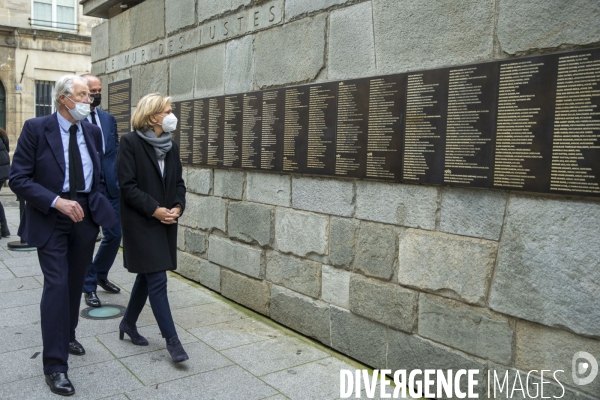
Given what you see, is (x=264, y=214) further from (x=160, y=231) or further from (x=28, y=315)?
(x=28, y=315)

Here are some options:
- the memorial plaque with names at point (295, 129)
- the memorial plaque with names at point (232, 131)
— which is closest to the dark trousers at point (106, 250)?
the memorial plaque with names at point (232, 131)

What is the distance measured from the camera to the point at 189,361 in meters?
4.04

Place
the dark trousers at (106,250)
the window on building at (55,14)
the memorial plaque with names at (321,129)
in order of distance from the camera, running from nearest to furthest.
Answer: the memorial plaque with names at (321,129), the dark trousers at (106,250), the window on building at (55,14)

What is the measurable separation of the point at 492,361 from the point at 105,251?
12.7 feet

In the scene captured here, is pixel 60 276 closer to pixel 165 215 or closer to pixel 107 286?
pixel 165 215

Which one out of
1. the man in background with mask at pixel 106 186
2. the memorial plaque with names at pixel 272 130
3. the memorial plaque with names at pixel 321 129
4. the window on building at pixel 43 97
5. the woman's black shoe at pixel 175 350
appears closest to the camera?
the woman's black shoe at pixel 175 350

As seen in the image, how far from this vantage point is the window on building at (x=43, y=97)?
2223 centimetres

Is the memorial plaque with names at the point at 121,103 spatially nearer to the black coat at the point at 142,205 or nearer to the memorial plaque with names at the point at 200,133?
the memorial plaque with names at the point at 200,133

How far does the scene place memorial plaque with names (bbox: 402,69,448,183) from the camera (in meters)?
3.44

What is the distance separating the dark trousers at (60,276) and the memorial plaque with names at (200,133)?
7.62ft

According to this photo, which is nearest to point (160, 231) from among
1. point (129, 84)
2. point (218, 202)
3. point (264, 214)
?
point (264, 214)

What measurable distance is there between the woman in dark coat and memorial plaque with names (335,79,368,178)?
122 cm

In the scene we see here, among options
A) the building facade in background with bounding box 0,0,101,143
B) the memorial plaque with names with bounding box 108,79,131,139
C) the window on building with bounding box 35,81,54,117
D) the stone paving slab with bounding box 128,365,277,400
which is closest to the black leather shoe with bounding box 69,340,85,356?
the stone paving slab with bounding box 128,365,277,400

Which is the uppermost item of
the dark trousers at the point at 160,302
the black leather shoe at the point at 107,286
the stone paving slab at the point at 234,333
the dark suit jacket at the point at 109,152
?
the dark suit jacket at the point at 109,152
